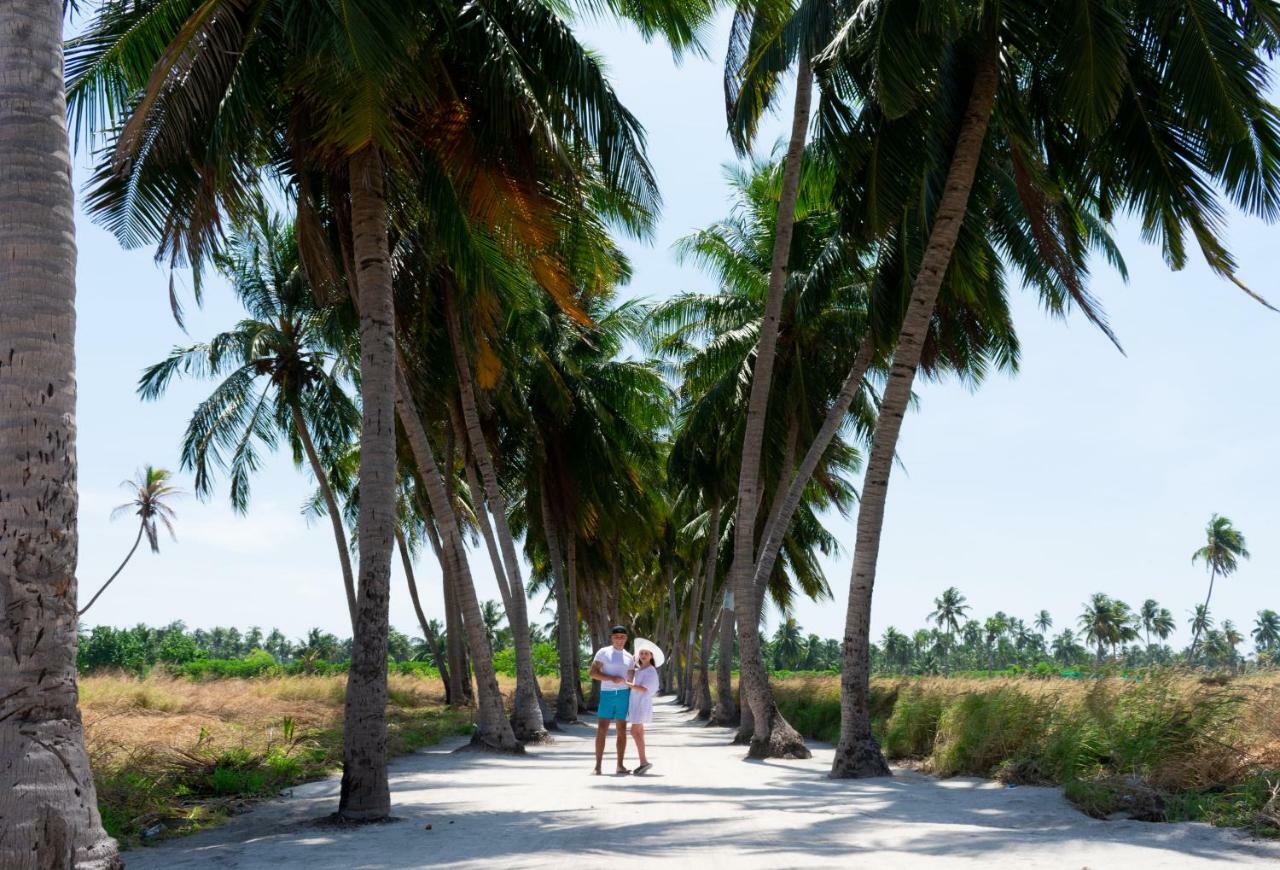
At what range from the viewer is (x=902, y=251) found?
48.9ft

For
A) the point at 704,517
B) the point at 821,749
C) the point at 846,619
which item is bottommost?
the point at 821,749

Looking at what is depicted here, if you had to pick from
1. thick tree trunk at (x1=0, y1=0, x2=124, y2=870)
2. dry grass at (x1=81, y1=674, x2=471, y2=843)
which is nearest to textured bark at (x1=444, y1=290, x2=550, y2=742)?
dry grass at (x1=81, y1=674, x2=471, y2=843)

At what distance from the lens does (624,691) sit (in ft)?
42.1

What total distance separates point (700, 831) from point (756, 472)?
8.93 meters

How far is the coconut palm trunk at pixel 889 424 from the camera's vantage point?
41.7ft

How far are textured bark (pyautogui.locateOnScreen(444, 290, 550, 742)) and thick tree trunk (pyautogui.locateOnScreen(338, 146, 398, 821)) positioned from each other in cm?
782

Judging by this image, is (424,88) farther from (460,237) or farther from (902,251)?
(902,251)

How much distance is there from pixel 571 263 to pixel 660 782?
22.0 ft

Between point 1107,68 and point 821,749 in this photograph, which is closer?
point 1107,68

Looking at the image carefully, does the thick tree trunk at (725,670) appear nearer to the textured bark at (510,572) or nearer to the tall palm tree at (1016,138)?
the textured bark at (510,572)

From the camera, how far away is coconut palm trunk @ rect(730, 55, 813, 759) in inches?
617

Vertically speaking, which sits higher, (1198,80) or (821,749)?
(1198,80)

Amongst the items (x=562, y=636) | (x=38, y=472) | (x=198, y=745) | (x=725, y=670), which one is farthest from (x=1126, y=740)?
(x=562, y=636)

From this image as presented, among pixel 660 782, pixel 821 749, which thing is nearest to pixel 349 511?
pixel 821 749
